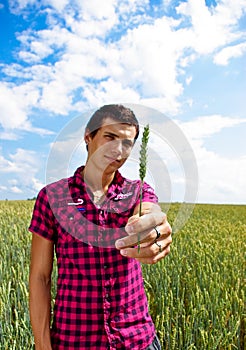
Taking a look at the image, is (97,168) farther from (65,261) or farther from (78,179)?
(65,261)

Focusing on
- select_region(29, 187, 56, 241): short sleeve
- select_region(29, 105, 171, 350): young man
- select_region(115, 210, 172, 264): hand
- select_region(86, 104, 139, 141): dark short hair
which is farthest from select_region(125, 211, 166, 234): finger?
select_region(29, 187, 56, 241): short sleeve

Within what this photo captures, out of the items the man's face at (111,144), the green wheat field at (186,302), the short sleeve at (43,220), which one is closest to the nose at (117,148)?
the man's face at (111,144)

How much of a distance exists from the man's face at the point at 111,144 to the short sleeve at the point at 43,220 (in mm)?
193

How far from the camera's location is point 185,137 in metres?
0.82

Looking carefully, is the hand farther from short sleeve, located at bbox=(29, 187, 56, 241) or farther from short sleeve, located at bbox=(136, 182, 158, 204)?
short sleeve, located at bbox=(29, 187, 56, 241)

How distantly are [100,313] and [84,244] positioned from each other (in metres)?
0.20

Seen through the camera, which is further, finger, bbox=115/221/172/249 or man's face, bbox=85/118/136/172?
man's face, bbox=85/118/136/172

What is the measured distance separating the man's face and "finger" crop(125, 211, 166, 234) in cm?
19

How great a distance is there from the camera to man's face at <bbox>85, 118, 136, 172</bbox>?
3.48 ft

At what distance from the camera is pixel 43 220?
121 cm

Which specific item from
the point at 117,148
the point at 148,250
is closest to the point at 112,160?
the point at 117,148

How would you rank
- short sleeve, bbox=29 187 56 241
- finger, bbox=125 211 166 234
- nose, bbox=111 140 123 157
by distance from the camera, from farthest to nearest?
short sleeve, bbox=29 187 56 241 → nose, bbox=111 140 123 157 → finger, bbox=125 211 166 234

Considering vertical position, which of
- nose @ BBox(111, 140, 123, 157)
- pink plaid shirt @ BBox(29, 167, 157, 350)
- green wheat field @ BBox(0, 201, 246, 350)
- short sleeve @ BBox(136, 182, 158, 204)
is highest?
nose @ BBox(111, 140, 123, 157)

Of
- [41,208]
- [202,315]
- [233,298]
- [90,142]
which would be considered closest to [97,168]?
[90,142]
